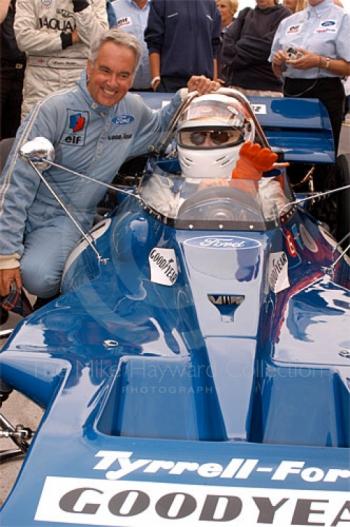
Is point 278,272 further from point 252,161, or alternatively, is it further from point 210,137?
point 210,137

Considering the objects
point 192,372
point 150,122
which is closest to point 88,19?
point 150,122

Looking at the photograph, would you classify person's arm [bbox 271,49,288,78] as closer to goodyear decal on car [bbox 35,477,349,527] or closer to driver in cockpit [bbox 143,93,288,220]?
driver in cockpit [bbox 143,93,288,220]

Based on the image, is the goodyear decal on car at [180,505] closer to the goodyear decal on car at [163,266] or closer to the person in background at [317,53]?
the goodyear decal on car at [163,266]

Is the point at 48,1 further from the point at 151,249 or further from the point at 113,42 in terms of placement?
the point at 151,249

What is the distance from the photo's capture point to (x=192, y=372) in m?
2.28

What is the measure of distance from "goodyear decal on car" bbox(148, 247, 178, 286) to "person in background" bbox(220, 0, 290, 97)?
440 centimetres

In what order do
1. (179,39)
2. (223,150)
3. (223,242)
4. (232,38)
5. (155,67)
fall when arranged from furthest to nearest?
(232,38)
(155,67)
(179,39)
(223,150)
(223,242)

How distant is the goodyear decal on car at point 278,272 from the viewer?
278 centimetres

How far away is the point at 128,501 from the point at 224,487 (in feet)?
0.80

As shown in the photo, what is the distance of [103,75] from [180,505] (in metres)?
2.50

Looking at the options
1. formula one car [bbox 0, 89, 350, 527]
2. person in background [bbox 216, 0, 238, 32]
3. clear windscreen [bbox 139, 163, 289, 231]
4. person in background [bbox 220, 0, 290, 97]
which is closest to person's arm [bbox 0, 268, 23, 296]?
formula one car [bbox 0, 89, 350, 527]

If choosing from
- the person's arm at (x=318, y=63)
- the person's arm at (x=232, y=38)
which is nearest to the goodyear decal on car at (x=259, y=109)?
the person's arm at (x=318, y=63)

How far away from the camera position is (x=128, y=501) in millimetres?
1868

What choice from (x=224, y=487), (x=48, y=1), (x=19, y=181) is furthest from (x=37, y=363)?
(x=48, y=1)
